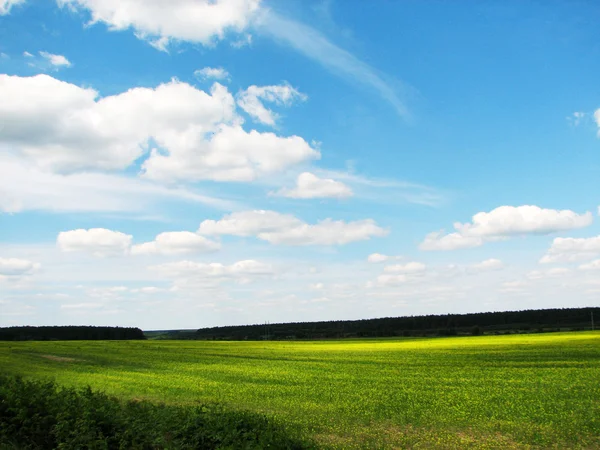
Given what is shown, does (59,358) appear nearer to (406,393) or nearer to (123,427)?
(406,393)

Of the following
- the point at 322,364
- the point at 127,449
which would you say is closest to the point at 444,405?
the point at 127,449

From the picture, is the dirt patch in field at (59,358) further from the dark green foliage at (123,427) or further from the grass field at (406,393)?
the dark green foliage at (123,427)

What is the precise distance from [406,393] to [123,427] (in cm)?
1603

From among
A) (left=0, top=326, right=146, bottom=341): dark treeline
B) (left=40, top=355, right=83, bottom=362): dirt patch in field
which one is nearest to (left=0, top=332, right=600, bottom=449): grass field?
(left=40, top=355, right=83, bottom=362): dirt patch in field

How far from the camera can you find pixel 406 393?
28.0 metres

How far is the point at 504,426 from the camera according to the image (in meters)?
19.6

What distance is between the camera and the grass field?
733 inches

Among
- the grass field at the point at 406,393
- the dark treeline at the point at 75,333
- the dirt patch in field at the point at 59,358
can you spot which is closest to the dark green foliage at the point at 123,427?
the grass field at the point at 406,393

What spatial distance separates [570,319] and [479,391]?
154115 millimetres

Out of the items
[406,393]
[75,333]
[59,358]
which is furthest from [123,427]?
[75,333]

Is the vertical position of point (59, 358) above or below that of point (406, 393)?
below

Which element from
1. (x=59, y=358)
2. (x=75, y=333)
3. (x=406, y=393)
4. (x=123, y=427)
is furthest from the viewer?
(x=75, y=333)

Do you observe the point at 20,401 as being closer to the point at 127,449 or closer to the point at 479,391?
the point at 127,449

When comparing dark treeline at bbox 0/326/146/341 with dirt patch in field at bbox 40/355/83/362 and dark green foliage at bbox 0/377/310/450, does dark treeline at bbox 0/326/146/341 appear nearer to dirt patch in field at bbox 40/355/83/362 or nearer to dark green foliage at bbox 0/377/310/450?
dirt patch in field at bbox 40/355/83/362
